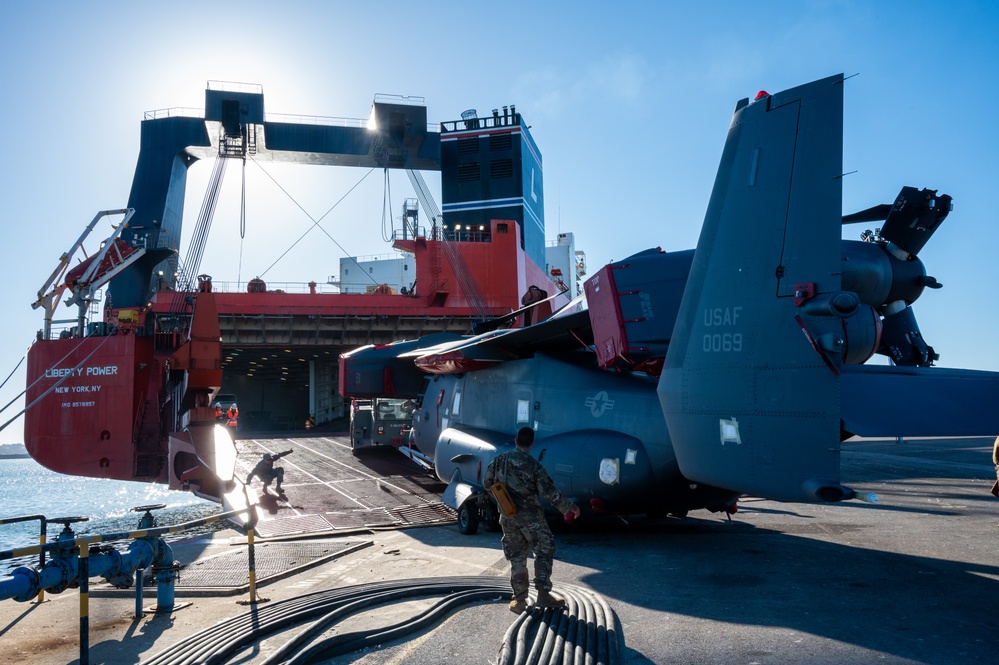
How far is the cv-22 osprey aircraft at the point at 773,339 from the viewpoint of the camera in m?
7.02

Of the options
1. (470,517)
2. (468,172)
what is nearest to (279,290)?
(468,172)

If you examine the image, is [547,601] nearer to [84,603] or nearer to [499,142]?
[84,603]

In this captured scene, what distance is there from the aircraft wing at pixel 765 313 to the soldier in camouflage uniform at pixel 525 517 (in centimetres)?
204

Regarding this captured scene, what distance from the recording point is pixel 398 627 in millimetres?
6363

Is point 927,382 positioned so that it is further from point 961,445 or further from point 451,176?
point 451,176

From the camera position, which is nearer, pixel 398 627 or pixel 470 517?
pixel 398 627

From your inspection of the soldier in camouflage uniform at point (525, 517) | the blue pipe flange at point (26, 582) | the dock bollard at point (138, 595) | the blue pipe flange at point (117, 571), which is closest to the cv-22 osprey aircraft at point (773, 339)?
the soldier in camouflage uniform at point (525, 517)

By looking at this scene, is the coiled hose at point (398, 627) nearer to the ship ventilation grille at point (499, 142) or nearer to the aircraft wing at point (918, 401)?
the aircraft wing at point (918, 401)

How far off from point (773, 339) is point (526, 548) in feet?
11.8

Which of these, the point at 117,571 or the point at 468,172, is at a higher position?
the point at 468,172

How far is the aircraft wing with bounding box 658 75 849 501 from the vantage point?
23.4ft

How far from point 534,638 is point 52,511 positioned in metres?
30.6

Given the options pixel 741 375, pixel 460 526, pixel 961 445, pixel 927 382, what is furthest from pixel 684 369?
pixel 961 445

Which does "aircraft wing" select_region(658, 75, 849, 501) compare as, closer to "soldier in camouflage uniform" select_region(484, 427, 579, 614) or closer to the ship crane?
"soldier in camouflage uniform" select_region(484, 427, 579, 614)
